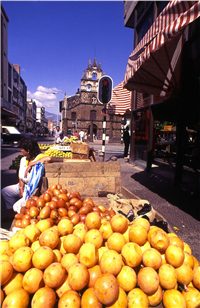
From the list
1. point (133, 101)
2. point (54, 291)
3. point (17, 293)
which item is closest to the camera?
point (17, 293)

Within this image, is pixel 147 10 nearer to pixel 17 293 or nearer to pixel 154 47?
pixel 154 47

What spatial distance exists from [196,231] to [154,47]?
3.84 m

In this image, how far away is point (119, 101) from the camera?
11.0 meters

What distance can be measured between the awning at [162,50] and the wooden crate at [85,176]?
2651mm

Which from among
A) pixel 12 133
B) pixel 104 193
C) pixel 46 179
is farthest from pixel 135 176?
pixel 12 133

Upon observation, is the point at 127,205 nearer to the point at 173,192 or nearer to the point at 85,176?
the point at 85,176

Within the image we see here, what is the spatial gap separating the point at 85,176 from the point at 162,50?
379 centimetres

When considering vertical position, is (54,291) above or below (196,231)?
above

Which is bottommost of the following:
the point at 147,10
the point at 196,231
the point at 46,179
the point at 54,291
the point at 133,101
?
the point at 196,231

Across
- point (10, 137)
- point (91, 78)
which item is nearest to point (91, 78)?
point (91, 78)

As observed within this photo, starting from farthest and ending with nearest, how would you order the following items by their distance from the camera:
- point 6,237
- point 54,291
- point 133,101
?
point 133,101 < point 6,237 < point 54,291

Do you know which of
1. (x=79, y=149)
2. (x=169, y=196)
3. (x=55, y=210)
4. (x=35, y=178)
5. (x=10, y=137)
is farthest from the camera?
(x=10, y=137)

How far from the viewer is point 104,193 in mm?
3789

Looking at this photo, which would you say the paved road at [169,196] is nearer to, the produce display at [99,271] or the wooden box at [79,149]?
the produce display at [99,271]
